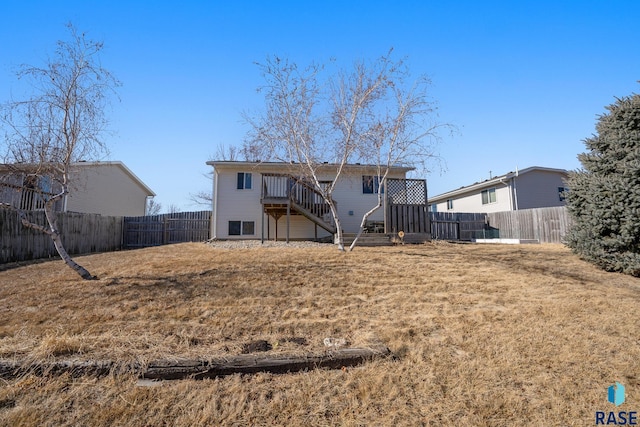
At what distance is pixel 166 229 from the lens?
17781mm

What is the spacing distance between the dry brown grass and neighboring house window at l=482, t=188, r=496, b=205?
48.6 ft

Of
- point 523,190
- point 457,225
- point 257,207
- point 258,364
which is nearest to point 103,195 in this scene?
point 257,207

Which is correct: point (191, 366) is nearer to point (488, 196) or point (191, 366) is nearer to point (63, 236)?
point (63, 236)

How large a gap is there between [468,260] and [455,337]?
5.30 metres

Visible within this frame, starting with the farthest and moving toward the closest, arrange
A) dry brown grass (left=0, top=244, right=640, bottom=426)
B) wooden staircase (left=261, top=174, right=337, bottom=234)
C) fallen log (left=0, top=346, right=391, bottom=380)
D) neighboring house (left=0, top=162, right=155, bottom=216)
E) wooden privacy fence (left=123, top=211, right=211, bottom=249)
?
wooden privacy fence (left=123, top=211, right=211, bottom=249) → neighboring house (left=0, top=162, right=155, bottom=216) → wooden staircase (left=261, top=174, right=337, bottom=234) → fallen log (left=0, top=346, right=391, bottom=380) → dry brown grass (left=0, top=244, right=640, bottom=426)

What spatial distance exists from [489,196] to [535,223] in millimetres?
5491

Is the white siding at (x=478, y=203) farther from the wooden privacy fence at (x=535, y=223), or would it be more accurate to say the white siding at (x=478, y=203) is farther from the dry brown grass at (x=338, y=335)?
the dry brown grass at (x=338, y=335)

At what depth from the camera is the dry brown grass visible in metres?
2.64

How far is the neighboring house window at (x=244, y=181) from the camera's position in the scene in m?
16.5

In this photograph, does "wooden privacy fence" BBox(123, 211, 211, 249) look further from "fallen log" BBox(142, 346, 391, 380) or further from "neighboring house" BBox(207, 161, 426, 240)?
"fallen log" BBox(142, 346, 391, 380)

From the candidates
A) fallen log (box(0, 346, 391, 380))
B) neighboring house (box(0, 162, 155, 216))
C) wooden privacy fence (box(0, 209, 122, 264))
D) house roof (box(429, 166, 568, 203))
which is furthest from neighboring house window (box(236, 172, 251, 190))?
house roof (box(429, 166, 568, 203))

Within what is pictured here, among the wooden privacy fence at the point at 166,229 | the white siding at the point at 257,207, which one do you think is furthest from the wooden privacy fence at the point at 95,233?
the white siding at the point at 257,207

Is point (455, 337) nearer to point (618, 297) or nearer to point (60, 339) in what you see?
point (618, 297)

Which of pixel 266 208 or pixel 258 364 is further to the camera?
pixel 266 208
